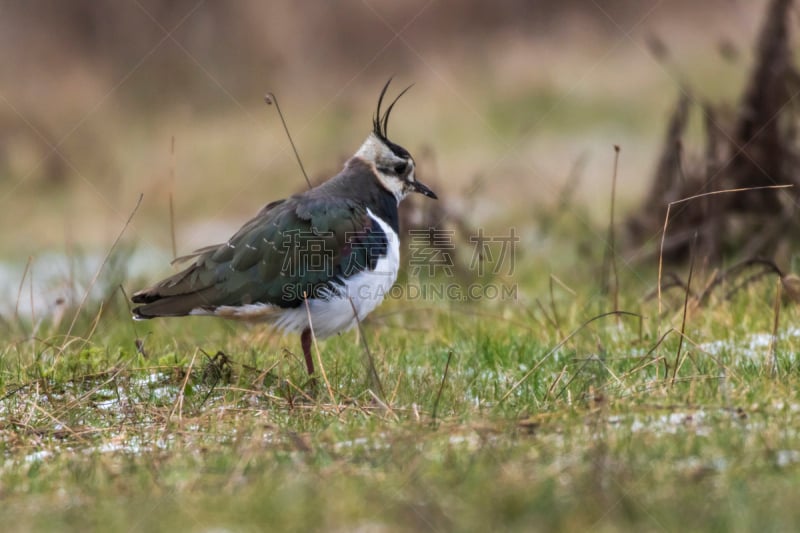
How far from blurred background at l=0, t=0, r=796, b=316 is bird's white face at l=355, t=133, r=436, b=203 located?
4.16 m

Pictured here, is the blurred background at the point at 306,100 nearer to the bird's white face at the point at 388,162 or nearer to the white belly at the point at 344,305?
the bird's white face at the point at 388,162

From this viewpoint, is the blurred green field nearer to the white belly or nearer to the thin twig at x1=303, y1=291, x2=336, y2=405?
the thin twig at x1=303, y1=291, x2=336, y2=405

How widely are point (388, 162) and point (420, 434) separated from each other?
233 centimetres

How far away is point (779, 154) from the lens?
8016mm

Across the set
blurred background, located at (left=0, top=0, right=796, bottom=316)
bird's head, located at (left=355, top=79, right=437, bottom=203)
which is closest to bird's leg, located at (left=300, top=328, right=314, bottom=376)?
bird's head, located at (left=355, top=79, right=437, bottom=203)

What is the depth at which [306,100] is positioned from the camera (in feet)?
59.4

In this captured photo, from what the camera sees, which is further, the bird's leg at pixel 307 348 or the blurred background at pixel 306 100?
the blurred background at pixel 306 100

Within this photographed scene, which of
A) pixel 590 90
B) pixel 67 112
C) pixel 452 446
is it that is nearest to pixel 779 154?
pixel 452 446

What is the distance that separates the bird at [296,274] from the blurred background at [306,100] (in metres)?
4.73

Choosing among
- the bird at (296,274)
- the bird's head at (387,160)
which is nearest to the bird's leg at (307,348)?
the bird at (296,274)

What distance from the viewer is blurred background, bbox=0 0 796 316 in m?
13.6

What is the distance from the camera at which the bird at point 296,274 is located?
511 centimetres

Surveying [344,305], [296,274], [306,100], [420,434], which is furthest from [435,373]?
[306,100]

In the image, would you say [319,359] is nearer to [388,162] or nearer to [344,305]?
[344,305]
